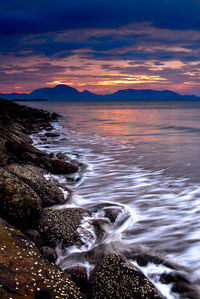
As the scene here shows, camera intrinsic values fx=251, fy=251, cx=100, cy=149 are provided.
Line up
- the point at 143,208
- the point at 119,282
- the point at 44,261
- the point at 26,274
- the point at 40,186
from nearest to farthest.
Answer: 1. the point at 26,274
2. the point at 119,282
3. the point at 44,261
4. the point at 40,186
5. the point at 143,208

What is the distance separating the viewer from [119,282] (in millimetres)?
2734

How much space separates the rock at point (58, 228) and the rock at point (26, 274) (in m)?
0.85

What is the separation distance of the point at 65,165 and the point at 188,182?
3.74 m

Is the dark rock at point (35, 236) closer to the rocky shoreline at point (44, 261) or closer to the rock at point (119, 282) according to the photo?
the rocky shoreline at point (44, 261)

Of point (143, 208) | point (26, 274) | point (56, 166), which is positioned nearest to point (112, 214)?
point (143, 208)

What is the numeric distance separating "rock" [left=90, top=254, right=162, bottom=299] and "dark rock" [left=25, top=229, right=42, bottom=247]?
1.05 meters

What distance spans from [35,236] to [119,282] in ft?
4.87

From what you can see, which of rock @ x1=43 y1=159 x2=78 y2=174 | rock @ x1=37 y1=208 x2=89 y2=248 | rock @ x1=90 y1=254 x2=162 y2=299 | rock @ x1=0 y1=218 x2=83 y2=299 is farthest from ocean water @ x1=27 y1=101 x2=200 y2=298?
rock @ x1=0 y1=218 x2=83 y2=299

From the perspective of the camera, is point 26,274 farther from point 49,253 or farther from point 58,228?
point 58,228

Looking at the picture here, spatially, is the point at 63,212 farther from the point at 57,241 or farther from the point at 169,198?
the point at 169,198

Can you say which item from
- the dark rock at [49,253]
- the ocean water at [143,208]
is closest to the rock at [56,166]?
the ocean water at [143,208]

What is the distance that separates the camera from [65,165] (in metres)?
7.93

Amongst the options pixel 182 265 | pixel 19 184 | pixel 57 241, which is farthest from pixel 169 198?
pixel 19 184

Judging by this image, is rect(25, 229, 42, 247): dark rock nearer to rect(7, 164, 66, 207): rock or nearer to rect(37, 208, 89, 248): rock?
rect(37, 208, 89, 248): rock
